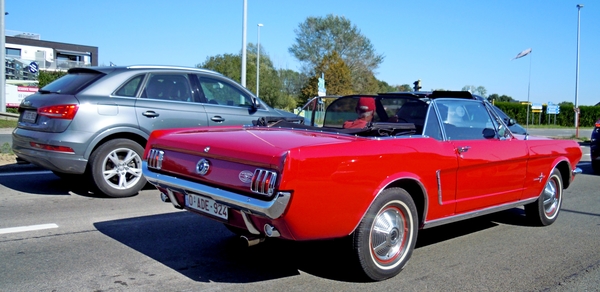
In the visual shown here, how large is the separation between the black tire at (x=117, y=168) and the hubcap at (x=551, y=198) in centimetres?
507

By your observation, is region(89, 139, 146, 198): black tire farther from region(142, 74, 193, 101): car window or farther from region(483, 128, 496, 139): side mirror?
region(483, 128, 496, 139): side mirror

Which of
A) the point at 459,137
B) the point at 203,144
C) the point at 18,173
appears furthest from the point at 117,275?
the point at 18,173

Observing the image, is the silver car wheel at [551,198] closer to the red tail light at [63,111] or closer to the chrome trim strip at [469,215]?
the chrome trim strip at [469,215]

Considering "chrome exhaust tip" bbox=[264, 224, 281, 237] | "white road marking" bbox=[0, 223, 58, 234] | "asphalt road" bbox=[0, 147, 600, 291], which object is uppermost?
"chrome exhaust tip" bbox=[264, 224, 281, 237]

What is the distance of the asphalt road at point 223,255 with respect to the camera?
4227 millimetres

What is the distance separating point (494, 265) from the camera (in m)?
4.94

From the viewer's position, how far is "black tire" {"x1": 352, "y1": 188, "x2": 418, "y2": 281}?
13.6ft

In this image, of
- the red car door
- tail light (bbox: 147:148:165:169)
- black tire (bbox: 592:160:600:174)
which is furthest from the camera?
black tire (bbox: 592:160:600:174)

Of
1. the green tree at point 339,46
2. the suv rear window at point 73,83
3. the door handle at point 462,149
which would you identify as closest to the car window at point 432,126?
the door handle at point 462,149

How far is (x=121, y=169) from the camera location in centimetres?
734

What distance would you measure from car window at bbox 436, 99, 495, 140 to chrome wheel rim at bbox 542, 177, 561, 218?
139 cm

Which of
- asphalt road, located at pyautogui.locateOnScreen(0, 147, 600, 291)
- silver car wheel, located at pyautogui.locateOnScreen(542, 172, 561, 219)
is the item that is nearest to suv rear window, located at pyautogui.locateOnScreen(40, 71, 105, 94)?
asphalt road, located at pyautogui.locateOnScreen(0, 147, 600, 291)

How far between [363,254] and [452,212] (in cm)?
128

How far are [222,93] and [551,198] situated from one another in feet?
15.6
